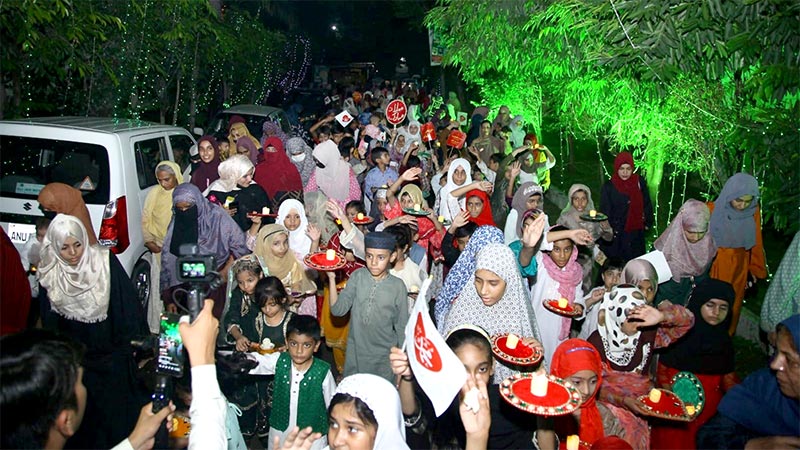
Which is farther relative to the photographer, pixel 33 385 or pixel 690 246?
pixel 690 246

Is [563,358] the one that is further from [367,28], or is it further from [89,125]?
[367,28]

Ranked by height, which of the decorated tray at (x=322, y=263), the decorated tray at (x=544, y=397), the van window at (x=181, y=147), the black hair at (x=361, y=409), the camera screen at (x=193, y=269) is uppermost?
the van window at (x=181, y=147)

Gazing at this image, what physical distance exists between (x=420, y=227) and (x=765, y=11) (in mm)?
3940

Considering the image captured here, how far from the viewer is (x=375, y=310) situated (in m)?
5.09

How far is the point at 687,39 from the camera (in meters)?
6.49

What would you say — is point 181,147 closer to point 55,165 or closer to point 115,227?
point 55,165

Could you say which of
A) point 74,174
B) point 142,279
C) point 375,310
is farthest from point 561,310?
point 74,174

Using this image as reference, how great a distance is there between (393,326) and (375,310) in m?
0.20

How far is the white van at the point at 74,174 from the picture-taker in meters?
6.91

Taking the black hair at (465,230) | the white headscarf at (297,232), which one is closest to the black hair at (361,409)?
the black hair at (465,230)

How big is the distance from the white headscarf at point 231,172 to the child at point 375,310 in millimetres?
3468

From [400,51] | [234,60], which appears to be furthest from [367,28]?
[234,60]

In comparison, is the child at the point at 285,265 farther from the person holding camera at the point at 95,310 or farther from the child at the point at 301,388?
the child at the point at 301,388

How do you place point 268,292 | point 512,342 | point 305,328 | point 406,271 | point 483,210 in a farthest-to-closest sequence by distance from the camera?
point 483,210 < point 406,271 < point 268,292 < point 305,328 < point 512,342
